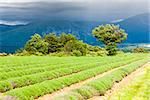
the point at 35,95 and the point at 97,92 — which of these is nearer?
the point at 35,95

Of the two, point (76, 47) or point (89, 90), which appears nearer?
point (89, 90)

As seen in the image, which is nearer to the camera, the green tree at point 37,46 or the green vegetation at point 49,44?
the green vegetation at point 49,44

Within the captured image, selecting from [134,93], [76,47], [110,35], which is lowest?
[76,47]

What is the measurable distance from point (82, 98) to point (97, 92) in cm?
330

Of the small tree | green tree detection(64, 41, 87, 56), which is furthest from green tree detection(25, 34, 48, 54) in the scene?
the small tree

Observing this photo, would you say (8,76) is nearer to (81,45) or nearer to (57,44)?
(81,45)

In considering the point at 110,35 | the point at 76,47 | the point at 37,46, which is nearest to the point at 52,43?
the point at 37,46

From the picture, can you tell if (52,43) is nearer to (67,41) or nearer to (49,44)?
(49,44)

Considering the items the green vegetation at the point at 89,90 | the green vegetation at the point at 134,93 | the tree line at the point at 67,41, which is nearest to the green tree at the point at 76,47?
the tree line at the point at 67,41

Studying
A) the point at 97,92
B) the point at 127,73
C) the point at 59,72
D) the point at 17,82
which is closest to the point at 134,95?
the point at 97,92

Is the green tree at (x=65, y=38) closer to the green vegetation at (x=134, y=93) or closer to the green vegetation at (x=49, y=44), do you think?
the green vegetation at (x=49, y=44)

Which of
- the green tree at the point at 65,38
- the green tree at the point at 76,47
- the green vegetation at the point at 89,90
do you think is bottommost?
the green tree at the point at 76,47

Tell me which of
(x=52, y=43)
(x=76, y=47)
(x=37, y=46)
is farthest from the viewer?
(x=52, y=43)

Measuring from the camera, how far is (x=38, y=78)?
30.8 meters
